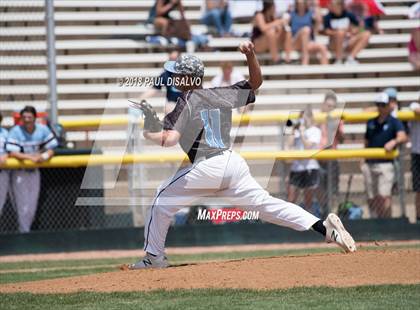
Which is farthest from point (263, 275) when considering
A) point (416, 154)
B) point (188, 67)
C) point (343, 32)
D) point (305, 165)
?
point (343, 32)

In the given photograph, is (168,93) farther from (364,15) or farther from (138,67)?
(364,15)

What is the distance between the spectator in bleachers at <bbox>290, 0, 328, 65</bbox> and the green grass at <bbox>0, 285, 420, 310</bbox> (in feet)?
33.1

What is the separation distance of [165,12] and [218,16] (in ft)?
3.91

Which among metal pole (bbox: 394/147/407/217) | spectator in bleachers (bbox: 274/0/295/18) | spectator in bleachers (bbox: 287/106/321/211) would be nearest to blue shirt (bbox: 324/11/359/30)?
spectator in bleachers (bbox: 274/0/295/18)

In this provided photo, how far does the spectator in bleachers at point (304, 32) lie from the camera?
17.8 meters

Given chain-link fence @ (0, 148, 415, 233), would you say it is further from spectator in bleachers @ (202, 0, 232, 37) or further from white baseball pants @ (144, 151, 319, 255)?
white baseball pants @ (144, 151, 319, 255)

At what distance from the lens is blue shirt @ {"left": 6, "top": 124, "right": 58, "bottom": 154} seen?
1405 centimetres

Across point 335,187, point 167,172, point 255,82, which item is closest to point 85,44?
point 167,172

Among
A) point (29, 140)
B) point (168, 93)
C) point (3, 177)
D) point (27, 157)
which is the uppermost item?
point (168, 93)

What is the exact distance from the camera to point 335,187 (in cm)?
1462

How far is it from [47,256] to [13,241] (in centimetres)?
56

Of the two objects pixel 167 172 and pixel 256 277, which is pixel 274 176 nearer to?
pixel 167 172

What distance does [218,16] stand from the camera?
717 inches

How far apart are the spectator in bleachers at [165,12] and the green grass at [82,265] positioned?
5.77 meters
